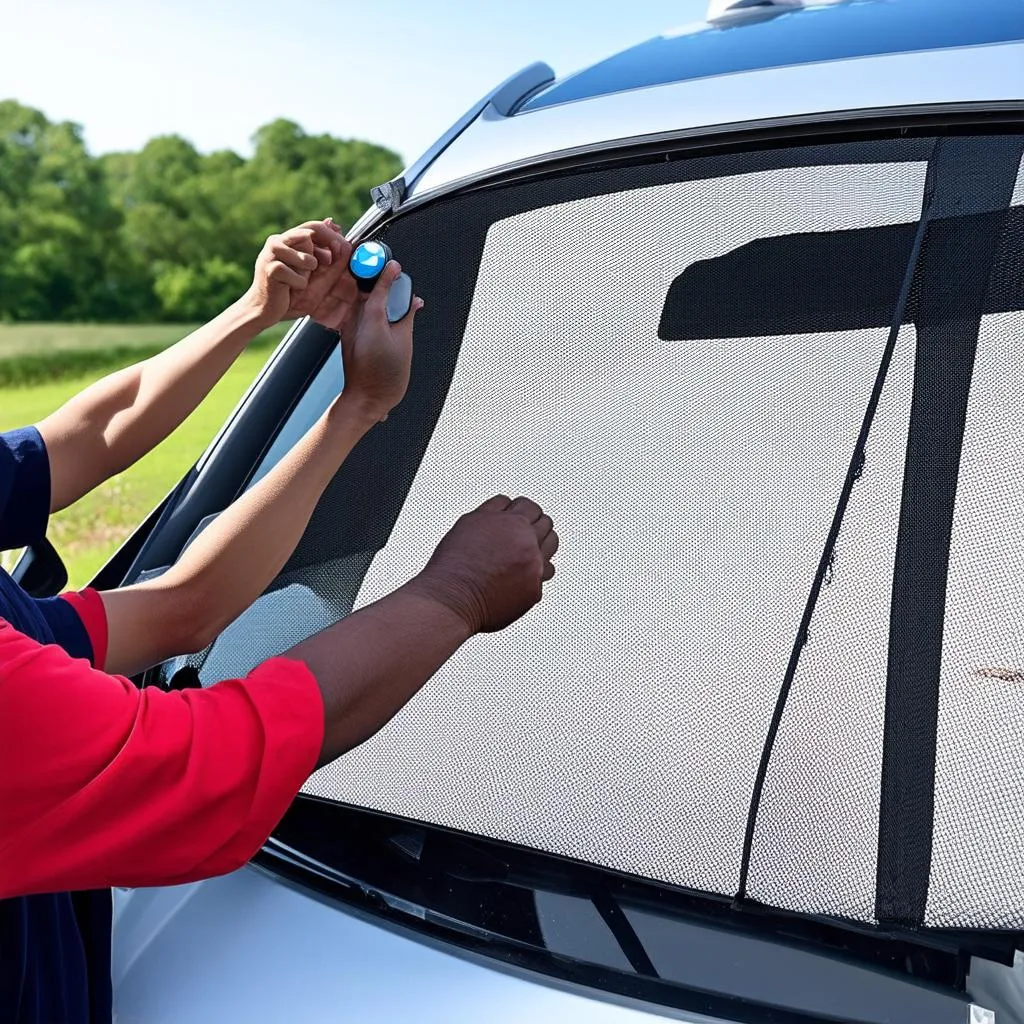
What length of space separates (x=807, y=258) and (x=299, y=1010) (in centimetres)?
86

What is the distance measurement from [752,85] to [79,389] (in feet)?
74.8

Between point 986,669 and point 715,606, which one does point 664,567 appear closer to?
point 715,606

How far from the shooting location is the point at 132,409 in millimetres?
1702

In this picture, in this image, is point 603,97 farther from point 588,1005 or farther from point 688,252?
point 588,1005

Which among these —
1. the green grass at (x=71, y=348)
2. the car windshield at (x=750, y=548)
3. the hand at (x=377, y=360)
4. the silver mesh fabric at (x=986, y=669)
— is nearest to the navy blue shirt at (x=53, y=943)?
the car windshield at (x=750, y=548)

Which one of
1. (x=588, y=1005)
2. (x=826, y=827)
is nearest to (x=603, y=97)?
(x=826, y=827)

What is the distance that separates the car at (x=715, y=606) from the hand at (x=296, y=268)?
0.61 ft

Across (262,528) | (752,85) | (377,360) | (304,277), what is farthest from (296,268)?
(752,85)

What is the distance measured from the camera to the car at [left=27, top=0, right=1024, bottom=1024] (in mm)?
1038

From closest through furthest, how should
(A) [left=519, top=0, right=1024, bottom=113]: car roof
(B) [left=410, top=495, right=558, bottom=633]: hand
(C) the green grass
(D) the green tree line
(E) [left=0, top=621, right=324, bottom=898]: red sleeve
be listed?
(E) [left=0, top=621, right=324, bottom=898]: red sleeve < (B) [left=410, top=495, right=558, bottom=633]: hand < (A) [left=519, top=0, right=1024, bottom=113]: car roof < (C) the green grass < (D) the green tree line

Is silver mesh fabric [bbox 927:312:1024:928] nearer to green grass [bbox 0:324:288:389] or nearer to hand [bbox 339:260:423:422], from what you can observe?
hand [bbox 339:260:423:422]

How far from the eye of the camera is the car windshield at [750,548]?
1055 mm

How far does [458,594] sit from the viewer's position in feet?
3.82

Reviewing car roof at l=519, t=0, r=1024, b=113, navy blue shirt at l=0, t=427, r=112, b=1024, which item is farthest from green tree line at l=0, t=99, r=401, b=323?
navy blue shirt at l=0, t=427, r=112, b=1024
